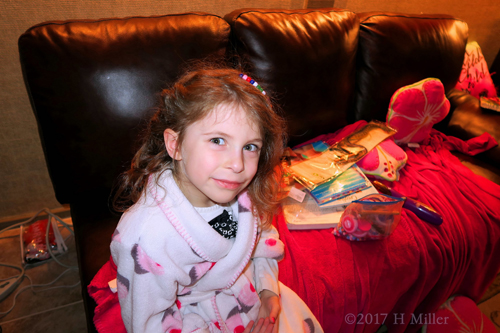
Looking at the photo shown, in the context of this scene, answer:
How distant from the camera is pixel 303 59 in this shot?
1.16 metres

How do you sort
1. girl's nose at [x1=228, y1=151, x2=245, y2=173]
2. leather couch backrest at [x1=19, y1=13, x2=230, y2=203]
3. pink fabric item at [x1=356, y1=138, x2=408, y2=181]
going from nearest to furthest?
girl's nose at [x1=228, y1=151, x2=245, y2=173] < leather couch backrest at [x1=19, y1=13, x2=230, y2=203] < pink fabric item at [x1=356, y1=138, x2=408, y2=181]

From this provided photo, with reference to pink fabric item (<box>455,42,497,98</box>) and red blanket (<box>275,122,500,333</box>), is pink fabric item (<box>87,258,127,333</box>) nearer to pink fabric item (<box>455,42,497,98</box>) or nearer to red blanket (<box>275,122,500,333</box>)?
red blanket (<box>275,122,500,333</box>)

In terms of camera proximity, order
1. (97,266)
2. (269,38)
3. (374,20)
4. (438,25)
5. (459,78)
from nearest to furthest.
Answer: (97,266)
(269,38)
(374,20)
(438,25)
(459,78)

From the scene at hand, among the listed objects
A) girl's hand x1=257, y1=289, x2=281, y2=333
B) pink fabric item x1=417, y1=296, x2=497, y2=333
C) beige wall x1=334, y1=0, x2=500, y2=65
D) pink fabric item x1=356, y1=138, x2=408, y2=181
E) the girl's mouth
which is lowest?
pink fabric item x1=417, y1=296, x2=497, y2=333

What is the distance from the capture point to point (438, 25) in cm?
148

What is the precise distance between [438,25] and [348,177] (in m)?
1.09

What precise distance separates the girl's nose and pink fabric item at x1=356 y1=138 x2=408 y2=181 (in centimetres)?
76

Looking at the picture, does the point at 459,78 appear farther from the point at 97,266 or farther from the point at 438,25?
the point at 97,266

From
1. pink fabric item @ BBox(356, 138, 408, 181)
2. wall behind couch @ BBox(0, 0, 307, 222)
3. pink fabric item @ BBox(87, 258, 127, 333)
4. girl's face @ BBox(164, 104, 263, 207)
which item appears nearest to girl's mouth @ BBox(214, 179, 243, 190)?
girl's face @ BBox(164, 104, 263, 207)

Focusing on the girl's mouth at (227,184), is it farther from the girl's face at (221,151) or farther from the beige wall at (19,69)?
the beige wall at (19,69)

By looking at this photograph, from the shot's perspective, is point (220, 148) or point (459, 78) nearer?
point (220, 148)

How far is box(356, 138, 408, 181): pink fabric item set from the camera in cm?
116

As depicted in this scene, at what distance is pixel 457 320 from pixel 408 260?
42cm

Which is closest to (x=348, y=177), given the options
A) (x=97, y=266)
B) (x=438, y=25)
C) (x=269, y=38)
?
(x=269, y=38)
